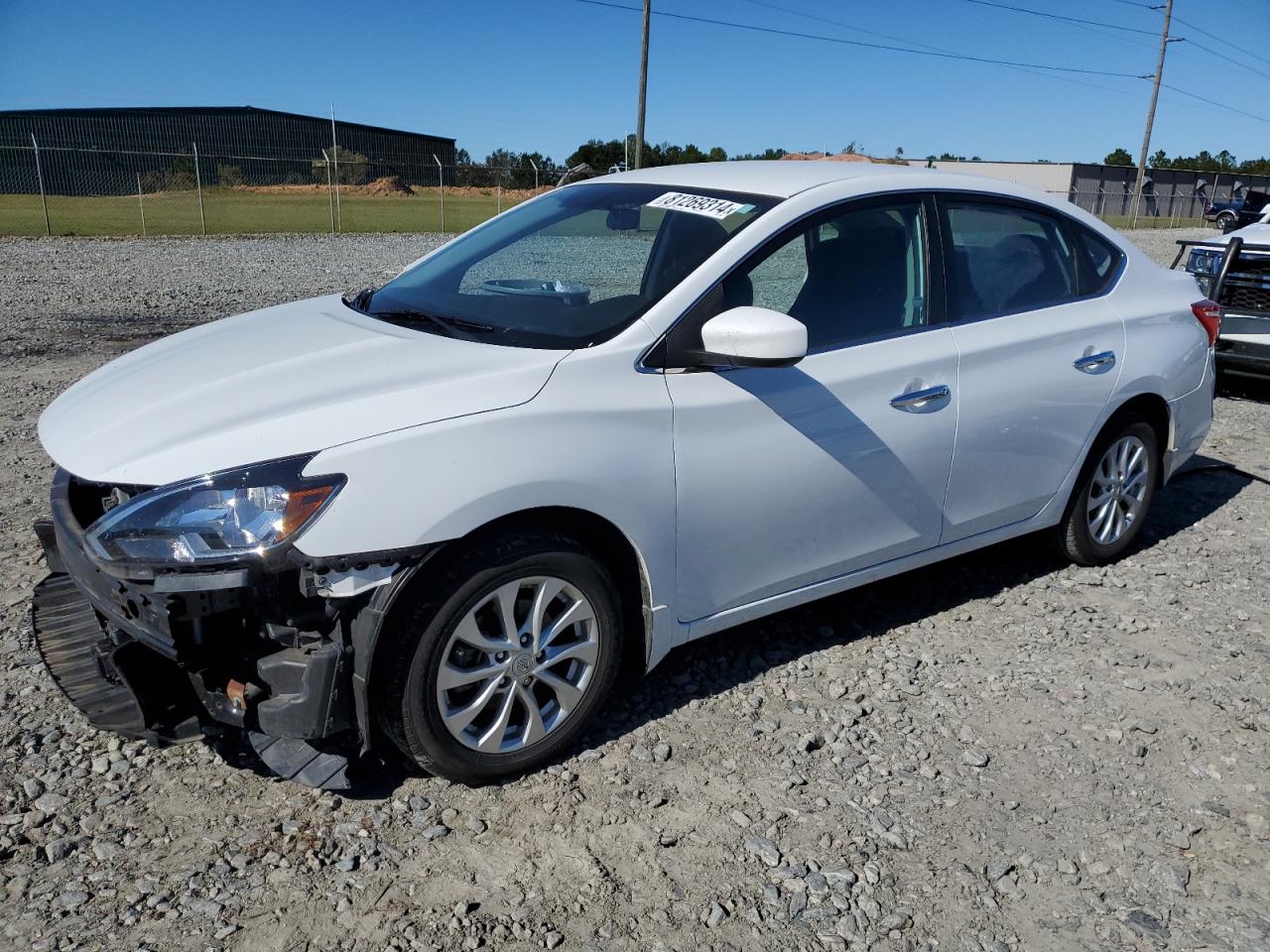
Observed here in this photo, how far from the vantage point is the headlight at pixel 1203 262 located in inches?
332

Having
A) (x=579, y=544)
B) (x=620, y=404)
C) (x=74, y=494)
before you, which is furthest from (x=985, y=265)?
(x=74, y=494)

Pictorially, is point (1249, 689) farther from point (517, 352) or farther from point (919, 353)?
point (517, 352)

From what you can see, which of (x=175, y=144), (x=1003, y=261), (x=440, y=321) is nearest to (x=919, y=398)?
(x=1003, y=261)

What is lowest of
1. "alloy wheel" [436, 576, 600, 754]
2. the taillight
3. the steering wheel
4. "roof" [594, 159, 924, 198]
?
"alloy wheel" [436, 576, 600, 754]

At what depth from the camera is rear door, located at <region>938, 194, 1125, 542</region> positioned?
3.91m

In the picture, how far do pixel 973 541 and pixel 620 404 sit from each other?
1.88 m

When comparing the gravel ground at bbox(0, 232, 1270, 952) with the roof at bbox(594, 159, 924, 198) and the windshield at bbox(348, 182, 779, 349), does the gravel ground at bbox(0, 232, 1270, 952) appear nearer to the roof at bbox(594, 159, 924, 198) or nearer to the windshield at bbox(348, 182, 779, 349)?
the windshield at bbox(348, 182, 779, 349)

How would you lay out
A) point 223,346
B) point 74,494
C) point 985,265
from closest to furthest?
point 74,494 → point 223,346 → point 985,265

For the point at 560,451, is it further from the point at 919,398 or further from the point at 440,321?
the point at 919,398

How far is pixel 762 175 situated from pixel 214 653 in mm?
2573

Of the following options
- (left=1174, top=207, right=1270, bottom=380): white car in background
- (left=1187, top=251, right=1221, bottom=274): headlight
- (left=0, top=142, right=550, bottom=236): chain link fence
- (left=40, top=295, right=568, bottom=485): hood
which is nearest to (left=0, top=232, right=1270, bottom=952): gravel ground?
(left=40, top=295, right=568, bottom=485): hood

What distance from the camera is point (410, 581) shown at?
268 cm

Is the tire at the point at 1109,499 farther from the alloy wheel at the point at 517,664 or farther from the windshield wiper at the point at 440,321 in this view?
the windshield wiper at the point at 440,321

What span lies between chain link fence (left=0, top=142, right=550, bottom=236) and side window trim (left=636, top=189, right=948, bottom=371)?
22352 millimetres
